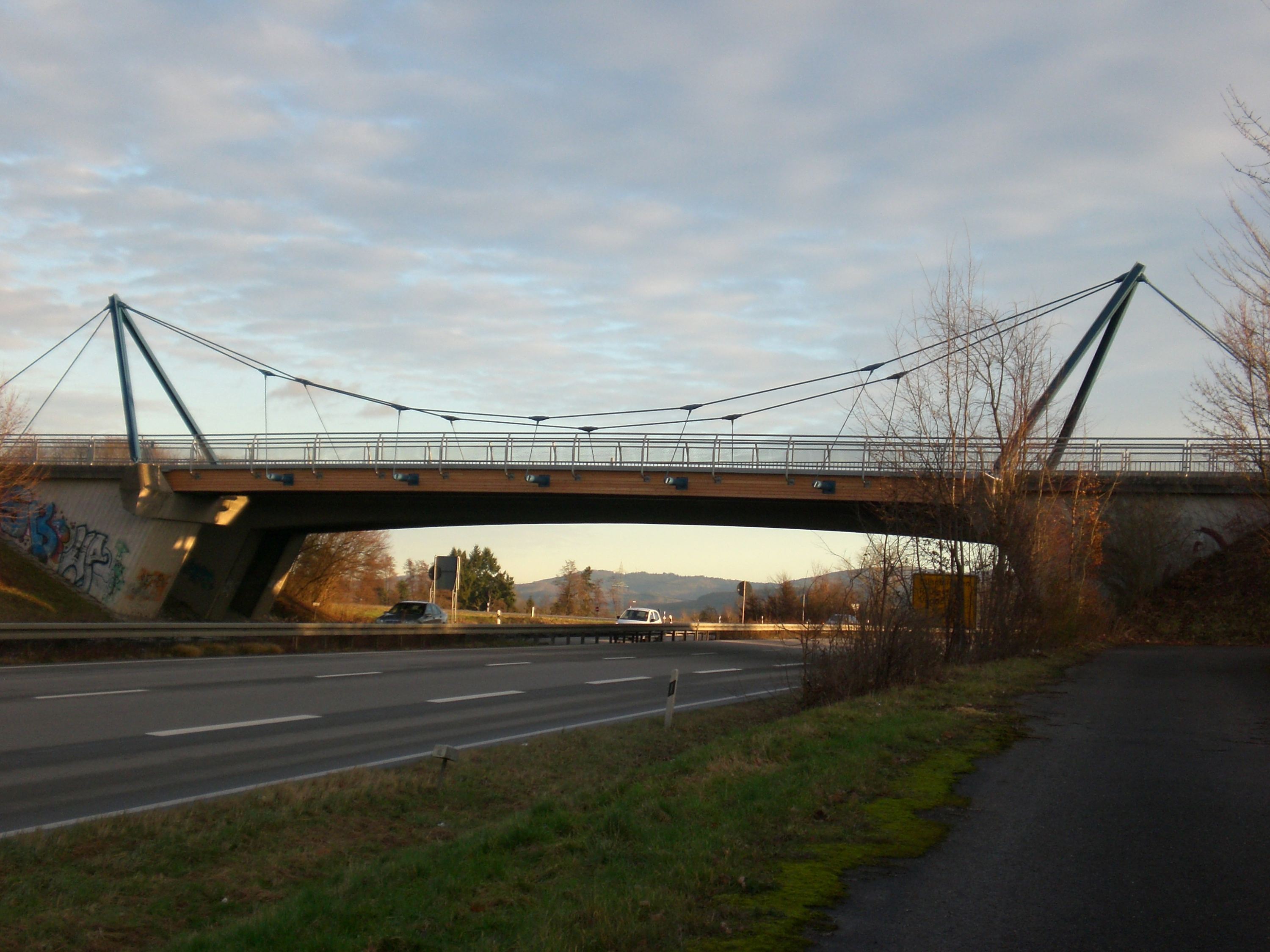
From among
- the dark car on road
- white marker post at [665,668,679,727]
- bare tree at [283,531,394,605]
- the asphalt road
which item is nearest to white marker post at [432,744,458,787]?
the asphalt road

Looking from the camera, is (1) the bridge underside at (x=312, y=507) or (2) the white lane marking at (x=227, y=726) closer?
(2) the white lane marking at (x=227, y=726)

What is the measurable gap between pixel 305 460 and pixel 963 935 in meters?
38.8

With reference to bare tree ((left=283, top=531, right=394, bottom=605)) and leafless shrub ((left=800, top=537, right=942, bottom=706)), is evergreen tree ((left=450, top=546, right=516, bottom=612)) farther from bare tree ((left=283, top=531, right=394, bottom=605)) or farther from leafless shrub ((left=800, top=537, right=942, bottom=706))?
leafless shrub ((left=800, top=537, right=942, bottom=706))

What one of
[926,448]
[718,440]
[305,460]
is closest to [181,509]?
[305,460]

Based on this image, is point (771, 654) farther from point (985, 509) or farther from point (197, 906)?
point (197, 906)

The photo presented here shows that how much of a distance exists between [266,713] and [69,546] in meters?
33.1

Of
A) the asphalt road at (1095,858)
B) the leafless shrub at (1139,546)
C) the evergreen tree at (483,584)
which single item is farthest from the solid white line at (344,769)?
the evergreen tree at (483,584)

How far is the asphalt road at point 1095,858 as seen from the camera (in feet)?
15.7

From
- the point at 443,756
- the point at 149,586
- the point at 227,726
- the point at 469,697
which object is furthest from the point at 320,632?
the point at 443,756

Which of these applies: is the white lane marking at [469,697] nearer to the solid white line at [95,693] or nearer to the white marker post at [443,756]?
the solid white line at [95,693]

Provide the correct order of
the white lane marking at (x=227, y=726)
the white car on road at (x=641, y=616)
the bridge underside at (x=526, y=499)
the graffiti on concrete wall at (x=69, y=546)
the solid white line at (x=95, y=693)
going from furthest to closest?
1. the white car on road at (x=641, y=616)
2. the graffiti on concrete wall at (x=69, y=546)
3. the bridge underside at (x=526, y=499)
4. the solid white line at (x=95, y=693)
5. the white lane marking at (x=227, y=726)

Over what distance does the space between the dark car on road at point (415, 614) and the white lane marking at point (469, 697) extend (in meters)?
17.0

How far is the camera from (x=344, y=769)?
9.85m

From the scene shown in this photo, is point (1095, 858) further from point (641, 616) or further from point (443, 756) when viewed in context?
point (641, 616)
